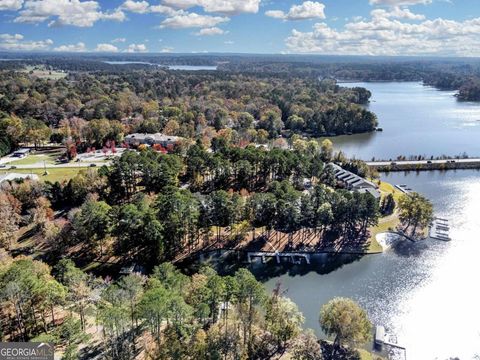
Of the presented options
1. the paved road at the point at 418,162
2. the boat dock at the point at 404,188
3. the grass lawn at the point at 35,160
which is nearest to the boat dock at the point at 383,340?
the boat dock at the point at 404,188

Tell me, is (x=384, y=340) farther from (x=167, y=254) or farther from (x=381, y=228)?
(x=167, y=254)

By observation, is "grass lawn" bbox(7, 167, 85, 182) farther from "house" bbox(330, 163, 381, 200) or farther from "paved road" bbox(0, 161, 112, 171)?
"house" bbox(330, 163, 381, 200)

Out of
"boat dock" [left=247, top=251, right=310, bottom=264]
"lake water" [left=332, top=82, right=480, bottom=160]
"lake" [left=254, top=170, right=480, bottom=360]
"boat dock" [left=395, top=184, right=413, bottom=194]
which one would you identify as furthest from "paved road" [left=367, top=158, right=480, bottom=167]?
"boat dock" [left=247, top=251, right=310, bottom=264]

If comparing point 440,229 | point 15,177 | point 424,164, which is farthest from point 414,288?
point 15,177

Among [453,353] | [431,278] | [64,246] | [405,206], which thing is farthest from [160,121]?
[453,353]

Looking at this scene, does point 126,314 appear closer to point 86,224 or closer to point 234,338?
point 234,338

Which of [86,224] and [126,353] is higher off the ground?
[86,224]

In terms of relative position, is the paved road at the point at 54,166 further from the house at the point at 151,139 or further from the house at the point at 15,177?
the house at the point at 151,139
